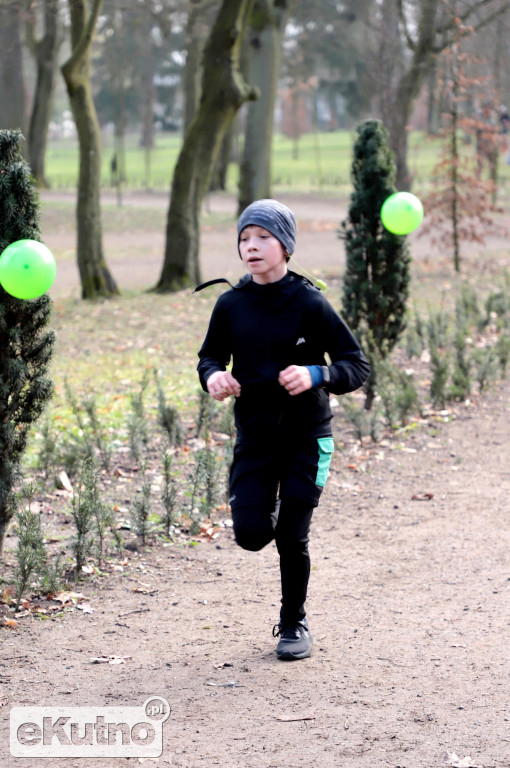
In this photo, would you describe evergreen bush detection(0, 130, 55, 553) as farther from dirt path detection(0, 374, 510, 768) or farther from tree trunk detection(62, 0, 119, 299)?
tree trunk detection(62, 0, 119, 299)

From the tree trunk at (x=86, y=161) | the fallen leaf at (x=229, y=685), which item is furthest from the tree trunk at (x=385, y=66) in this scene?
the fallen leaf at (x=229, y=685)

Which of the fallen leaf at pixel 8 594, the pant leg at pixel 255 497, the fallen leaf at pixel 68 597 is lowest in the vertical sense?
the fallen leaf at pixel 68 597

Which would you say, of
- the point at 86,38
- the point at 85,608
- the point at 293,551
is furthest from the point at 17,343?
the point at 86,38

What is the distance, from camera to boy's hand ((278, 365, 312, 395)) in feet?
12.3

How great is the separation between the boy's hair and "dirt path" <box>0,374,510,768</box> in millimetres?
1685

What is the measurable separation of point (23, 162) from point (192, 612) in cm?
225

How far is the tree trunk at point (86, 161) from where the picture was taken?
15.1m

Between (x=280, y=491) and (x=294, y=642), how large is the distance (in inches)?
25.9

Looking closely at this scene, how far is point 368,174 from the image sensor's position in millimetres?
8438

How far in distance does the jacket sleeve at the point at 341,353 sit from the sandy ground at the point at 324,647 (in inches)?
45.4

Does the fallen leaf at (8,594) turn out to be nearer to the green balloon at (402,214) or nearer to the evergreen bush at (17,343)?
the evergreen bush at (17,343)

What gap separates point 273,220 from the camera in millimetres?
3922

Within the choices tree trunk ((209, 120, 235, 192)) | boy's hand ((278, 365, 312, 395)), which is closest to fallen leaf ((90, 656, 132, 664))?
boy's hand ((278, 365, 312, 395))

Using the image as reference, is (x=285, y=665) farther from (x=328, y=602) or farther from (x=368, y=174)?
(x=368, y=174)
